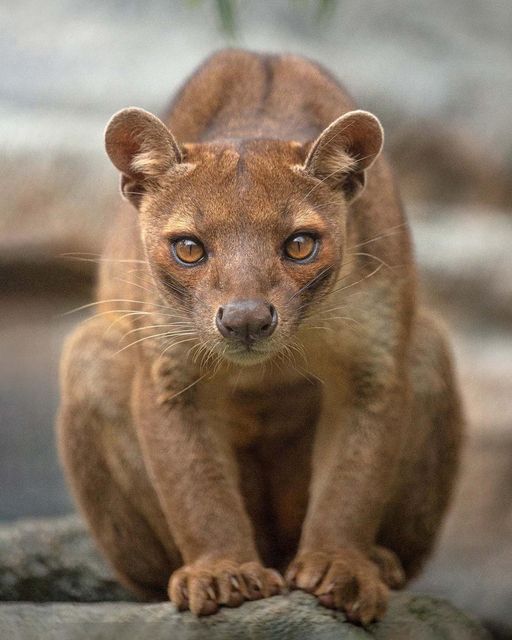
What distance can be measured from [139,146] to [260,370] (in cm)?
132

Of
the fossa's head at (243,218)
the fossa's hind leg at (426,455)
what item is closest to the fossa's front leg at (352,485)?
the fossa's hind leg at (426,455)

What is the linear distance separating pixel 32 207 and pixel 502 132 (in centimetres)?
422

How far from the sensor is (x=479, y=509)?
10.4 meters

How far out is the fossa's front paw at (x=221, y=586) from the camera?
232 inches

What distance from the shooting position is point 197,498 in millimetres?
6309

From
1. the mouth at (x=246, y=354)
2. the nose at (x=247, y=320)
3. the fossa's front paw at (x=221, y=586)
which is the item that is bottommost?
the fossa's front paw at (x=221, y=586)

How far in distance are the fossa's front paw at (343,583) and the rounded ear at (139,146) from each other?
2033 millimetres

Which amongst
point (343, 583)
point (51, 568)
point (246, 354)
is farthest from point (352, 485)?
point (51, 568)

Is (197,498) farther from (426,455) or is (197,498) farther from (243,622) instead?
(426,455)

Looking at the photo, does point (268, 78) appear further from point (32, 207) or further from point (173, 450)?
point (32, 207)

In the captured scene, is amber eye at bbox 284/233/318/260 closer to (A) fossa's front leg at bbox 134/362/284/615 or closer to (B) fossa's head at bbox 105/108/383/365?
(B) fossa's head at bbox 105/108/383/365

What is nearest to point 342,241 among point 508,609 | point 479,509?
point 508,609

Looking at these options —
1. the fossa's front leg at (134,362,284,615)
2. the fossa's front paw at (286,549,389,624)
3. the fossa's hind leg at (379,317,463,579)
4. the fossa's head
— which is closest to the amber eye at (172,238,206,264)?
the fossa's head

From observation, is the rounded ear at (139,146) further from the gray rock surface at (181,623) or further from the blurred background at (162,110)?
the blurred background at (162,110)
